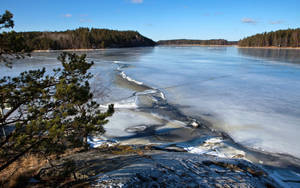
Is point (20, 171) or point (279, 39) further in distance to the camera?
point (279, 39)

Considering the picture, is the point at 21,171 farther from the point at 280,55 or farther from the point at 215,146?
the point at 280,55

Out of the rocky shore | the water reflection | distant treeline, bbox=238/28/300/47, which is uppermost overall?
distant treeline, bbox=238/28/300/47

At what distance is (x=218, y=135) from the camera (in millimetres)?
8172

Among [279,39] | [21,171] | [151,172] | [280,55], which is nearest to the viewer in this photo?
[151,172]

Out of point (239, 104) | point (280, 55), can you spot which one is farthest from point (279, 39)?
point (239, 104)

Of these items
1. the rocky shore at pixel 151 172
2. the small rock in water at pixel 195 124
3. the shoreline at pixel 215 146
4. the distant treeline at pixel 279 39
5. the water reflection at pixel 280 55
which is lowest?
the shoreline at pixel 215 146

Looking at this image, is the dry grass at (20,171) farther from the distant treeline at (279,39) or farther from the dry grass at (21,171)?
the distant treeline at (279,39)

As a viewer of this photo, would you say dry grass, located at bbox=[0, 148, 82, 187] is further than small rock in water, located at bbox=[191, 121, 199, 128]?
No

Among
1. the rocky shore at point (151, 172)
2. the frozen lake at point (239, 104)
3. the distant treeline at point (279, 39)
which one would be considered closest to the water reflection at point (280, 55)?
the frozen lake at point (239, 104)

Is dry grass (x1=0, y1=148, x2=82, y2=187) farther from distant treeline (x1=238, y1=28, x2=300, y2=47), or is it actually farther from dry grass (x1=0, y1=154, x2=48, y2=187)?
distant treeline (x1=238, y1=28, x2=300, y2=47)

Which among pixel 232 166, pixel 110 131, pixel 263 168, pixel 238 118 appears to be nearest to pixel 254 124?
pixel 238 118

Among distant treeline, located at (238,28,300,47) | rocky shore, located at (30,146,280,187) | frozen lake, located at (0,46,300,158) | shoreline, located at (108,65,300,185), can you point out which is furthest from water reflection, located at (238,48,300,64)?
distant treeline, located at (238,28,300,47)

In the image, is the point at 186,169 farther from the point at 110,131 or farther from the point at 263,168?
the point at 110,131

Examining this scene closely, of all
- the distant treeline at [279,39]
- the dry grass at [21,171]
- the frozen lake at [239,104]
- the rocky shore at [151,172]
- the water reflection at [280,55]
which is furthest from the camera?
the distant treeline at [279,39]
